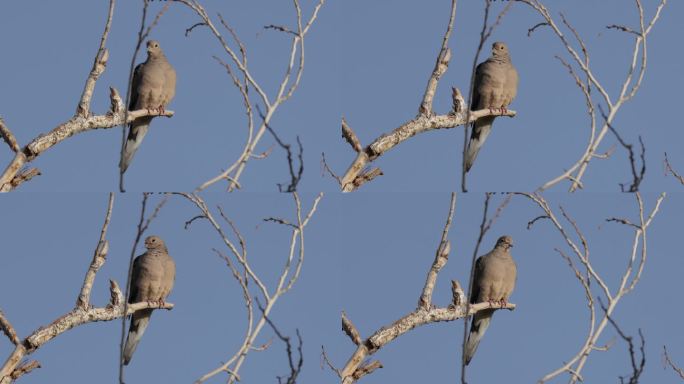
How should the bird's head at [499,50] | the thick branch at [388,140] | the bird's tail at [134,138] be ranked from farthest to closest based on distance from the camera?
the bird's head at [499,50], the bird's tail at [134,138], the thick branch at [388,140]

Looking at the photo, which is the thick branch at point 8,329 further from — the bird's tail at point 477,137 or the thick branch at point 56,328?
the bird's tail at point 477,137

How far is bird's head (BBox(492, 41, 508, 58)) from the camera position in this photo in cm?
827

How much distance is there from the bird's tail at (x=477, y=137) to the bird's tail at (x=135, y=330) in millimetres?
Answer: 2232

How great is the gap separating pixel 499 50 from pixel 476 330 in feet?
6.51

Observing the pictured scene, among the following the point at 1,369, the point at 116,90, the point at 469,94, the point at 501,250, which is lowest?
the point at 1,369

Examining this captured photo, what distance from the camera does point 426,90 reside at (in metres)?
7.49

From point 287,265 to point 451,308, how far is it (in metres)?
1.03

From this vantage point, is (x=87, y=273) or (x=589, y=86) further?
(x=589, y=86)

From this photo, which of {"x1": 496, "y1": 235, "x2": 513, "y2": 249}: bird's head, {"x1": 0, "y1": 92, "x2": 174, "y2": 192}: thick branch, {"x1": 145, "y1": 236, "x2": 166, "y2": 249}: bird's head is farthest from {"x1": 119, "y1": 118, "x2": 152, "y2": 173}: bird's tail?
{"x1": 496, "y1": 235, "x2": 513, "y2": 249}: bird's head

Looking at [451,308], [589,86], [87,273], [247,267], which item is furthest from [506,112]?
[87,273]

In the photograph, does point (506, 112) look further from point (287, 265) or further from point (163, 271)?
point (163, 271)

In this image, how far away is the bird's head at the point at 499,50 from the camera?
8.27 m

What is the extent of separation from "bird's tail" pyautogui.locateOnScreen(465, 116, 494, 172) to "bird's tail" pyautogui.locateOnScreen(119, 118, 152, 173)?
6.79 feet

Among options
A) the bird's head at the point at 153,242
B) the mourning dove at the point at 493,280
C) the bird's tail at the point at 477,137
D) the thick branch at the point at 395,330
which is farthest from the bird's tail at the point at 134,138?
the mourning dove at the point at 493,280
